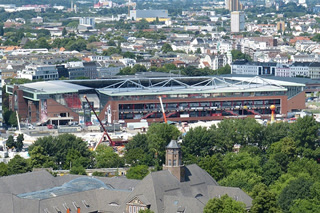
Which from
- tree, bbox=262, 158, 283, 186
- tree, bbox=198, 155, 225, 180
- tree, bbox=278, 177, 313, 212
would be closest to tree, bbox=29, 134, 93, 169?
tree, bbox=198, 155, 225, 180

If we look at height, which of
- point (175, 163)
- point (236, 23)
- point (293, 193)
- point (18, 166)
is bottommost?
point (236, 23)

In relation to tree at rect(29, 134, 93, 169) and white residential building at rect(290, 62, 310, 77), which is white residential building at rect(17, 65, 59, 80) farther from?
tree at rect(29, 134, 93, 169)

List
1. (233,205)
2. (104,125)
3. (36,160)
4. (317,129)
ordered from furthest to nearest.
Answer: (104,125) < (317,129) < (36,160) < (233,205)

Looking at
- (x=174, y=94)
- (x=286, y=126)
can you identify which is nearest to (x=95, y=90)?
(x=174, y=94)

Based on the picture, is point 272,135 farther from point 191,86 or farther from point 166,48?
point 166,48

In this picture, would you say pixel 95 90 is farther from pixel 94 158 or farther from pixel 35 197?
pixel 35 197

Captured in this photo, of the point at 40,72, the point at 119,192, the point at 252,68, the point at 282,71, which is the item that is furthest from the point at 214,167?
the point at 252,68
